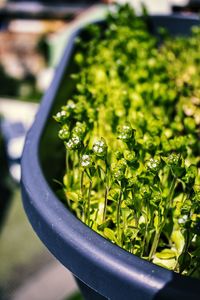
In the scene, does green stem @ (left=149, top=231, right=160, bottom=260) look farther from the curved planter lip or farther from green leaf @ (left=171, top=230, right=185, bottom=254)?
the curved planter lip

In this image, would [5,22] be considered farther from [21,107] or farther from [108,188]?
[108,188]

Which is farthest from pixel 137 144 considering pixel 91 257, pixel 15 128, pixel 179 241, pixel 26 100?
pixel 26 100

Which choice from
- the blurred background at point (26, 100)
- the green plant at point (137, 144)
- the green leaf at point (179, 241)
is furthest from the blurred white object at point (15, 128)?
the green leaf at point (179, 241)

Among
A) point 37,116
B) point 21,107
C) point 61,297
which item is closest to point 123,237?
point 37,116

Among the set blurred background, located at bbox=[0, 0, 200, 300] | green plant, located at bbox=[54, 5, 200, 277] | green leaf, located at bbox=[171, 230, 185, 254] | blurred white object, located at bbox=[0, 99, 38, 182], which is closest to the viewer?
green plant, located at bbox=[54, 5, 200, 277]

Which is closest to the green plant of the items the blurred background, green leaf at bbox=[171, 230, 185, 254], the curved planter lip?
green leaf at bbox=[171, 230, 185, 254]

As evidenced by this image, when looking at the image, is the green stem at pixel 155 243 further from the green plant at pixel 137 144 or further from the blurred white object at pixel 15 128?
the blurred white object at pixel 15 128

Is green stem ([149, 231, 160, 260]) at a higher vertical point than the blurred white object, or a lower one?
higher
